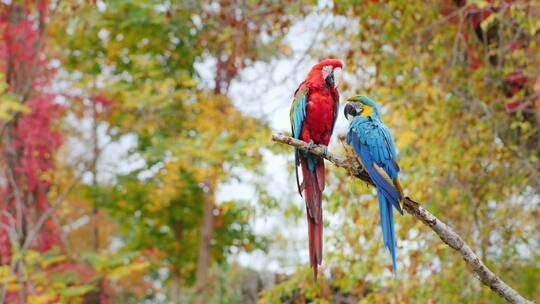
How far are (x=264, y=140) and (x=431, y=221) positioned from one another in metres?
2.82

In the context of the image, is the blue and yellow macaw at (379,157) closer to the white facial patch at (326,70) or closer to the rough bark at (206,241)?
the white facial patch at (326,70)

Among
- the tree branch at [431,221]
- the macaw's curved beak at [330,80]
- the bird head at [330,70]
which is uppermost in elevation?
the bird head at [330,70]

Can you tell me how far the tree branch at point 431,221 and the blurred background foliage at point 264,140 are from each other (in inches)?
62.7

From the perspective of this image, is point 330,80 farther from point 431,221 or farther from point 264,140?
point 264,140

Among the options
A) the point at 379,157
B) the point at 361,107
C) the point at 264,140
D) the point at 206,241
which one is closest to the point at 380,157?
the point at 379,157

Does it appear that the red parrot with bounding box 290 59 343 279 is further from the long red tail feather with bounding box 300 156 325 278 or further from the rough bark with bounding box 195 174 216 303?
the rough bark with bounding box 195 174 216 303

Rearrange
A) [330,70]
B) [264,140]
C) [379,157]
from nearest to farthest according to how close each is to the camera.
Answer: [379,157] < [330,70] < [264,140]

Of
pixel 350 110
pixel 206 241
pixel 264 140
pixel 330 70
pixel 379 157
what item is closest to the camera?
pixel 379 157

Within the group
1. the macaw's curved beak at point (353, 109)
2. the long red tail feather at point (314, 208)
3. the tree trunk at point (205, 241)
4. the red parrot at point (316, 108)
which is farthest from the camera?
the tree trunk at point (205, 241)

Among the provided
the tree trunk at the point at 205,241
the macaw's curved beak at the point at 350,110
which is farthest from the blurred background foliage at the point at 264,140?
the macaw's curved beak at the point at 350,110

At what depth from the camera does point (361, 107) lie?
249 cm

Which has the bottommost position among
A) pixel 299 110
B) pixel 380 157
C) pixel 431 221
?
pixel 431 221

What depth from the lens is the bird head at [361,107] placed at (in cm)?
247

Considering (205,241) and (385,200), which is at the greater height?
(205,241)
